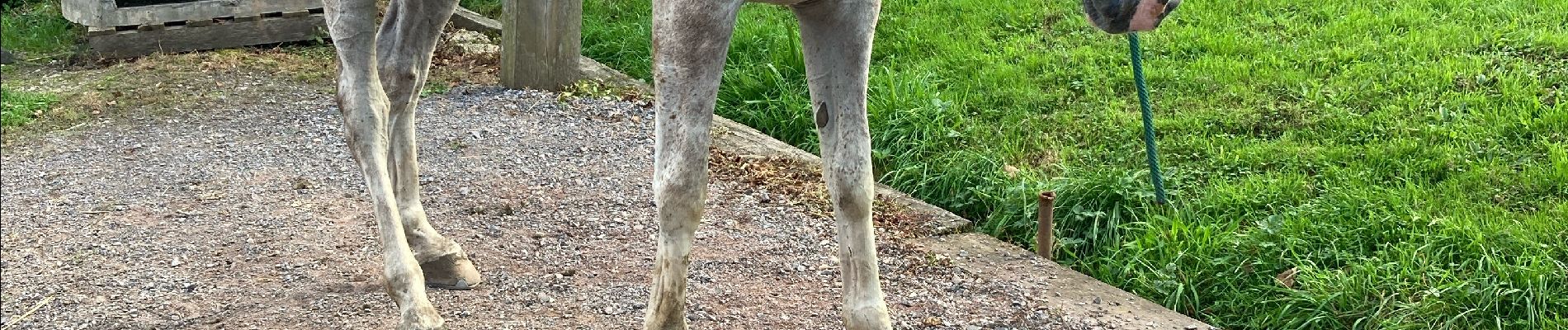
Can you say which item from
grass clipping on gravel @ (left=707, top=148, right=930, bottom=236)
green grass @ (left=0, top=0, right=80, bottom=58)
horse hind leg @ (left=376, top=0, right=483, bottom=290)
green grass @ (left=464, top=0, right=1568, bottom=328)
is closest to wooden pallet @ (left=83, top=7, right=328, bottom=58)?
green grass @ (left=0, top=0, right=80, bottom=58)

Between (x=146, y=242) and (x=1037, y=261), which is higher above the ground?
(x=1037, y=261)

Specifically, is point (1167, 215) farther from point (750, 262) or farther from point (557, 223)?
point (557, 223)

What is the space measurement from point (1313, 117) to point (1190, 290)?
1618 mm

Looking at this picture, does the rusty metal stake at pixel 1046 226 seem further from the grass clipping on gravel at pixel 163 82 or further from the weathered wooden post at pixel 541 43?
the grass clipping on gravel at pixel 163 82

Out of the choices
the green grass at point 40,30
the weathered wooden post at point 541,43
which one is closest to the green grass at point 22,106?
the green grass at point 40,30

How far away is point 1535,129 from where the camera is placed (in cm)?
513

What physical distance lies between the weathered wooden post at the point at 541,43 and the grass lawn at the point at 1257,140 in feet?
1.99

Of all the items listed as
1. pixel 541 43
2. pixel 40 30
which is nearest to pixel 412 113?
pixel 541 43

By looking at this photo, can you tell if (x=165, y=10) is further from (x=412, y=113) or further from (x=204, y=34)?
(x=412, y=113)

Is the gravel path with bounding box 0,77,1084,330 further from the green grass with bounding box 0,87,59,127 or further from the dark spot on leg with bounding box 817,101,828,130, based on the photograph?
the dark spot on leg with bounding box 817,101,828,130

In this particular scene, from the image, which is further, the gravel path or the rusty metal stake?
the rusty metal stake

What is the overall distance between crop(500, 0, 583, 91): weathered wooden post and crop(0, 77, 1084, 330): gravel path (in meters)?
0.42

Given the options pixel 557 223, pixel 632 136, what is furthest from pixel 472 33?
pixel 557 223

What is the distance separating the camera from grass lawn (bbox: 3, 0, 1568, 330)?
423cm
